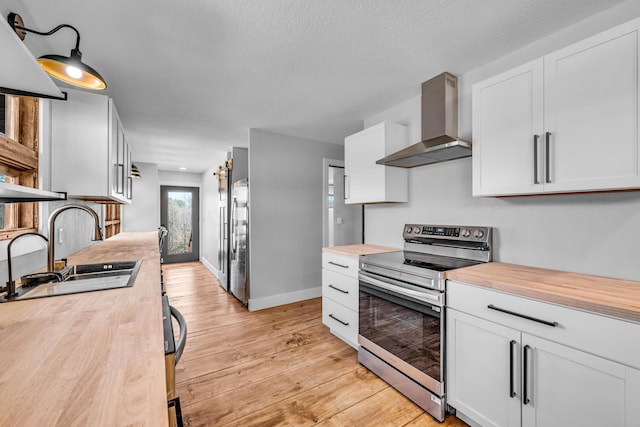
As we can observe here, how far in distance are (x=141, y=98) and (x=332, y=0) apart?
2.13 meters

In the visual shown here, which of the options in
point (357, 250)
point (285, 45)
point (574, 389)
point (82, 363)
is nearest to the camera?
point (82, 363)

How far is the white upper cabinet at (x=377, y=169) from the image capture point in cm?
259

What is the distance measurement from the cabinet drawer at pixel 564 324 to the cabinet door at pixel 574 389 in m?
0.04

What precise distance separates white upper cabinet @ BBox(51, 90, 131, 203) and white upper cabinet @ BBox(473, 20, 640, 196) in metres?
2.77

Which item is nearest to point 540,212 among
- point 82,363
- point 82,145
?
point 82,363

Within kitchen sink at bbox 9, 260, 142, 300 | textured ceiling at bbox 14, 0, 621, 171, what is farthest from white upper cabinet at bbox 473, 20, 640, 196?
kitchen sink at bbox 9, 260, 142, 300

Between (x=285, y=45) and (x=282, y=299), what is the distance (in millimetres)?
3052

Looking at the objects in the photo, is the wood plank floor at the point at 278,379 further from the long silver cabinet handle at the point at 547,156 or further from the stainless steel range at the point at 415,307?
the long silver cabinet handle at the point at 547,156

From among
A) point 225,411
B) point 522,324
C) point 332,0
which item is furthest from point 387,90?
point 225,411

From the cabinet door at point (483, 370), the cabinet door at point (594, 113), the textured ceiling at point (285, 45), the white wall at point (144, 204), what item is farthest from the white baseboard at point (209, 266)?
the cabinet door at point (594, 113)

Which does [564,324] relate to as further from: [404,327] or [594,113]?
[594,113]

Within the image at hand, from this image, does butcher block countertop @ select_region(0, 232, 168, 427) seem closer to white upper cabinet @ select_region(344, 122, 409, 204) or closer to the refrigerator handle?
white upper cabinet @ select_region(344, 122, 409, 204)

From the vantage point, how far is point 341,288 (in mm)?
2570

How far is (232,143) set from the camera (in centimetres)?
425
